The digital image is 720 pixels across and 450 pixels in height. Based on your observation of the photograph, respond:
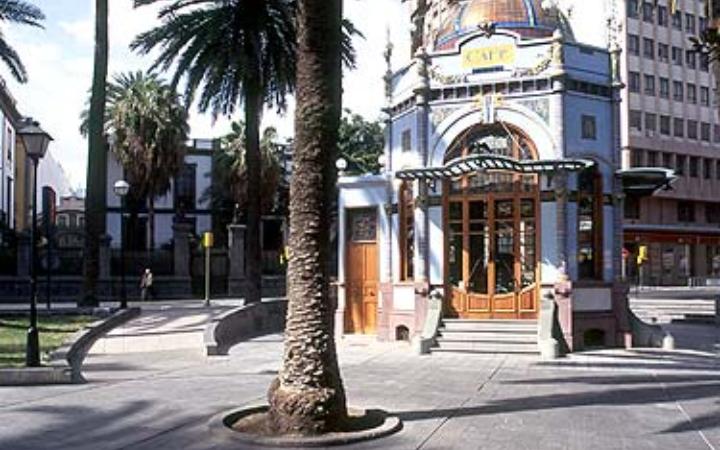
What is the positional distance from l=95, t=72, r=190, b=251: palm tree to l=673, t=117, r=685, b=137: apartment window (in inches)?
1521

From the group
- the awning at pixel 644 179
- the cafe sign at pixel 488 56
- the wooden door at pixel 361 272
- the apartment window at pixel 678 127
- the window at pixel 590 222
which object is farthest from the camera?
the apartment window at pixel 678 127

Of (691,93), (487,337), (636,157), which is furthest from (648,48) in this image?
(487,337)

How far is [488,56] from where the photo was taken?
2070 cm

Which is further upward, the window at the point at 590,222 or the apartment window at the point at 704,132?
the apartment window at the point at 704,132

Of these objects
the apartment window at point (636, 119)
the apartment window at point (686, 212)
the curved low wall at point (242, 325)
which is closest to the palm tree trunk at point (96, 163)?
the curved low wall at point (242, 325)

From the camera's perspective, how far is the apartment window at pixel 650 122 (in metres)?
65.4

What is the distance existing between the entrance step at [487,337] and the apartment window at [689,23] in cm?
5785

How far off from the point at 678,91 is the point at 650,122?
510cm

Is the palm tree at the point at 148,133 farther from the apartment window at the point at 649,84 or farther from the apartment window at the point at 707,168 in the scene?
Result: the apartment window at the point at 707,168

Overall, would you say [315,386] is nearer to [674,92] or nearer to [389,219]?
[389,219]

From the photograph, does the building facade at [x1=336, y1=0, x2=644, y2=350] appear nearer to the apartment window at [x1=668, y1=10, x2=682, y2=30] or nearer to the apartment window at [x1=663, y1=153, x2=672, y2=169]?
the apartment window at [x1=663, y1=153, x2=672, y2=169]

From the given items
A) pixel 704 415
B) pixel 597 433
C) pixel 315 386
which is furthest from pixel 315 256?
pixel 704 415

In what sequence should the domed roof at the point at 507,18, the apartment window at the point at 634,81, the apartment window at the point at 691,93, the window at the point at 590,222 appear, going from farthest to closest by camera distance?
the apartment window at the point at 691,93
the apartment window at the point at 634,81
the domed roof at the point at 507,18
the window at the point at 590,222

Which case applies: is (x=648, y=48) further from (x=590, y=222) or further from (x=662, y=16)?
(x=590, y=222)
